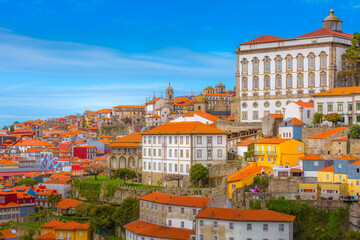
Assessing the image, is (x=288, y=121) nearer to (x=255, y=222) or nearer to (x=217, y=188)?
(x=217, y=188)

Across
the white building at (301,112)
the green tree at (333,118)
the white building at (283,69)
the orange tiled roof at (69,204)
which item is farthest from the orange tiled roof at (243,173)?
the orange tiled roof at (69,204)

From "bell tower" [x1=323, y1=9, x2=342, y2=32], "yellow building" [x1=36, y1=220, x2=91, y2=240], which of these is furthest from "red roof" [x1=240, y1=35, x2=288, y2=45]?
"yellow building" [x1=36, y1=220, x2=91, y2=240]

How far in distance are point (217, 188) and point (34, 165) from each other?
2605 inches

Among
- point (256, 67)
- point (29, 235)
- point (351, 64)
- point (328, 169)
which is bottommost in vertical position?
point (29, 235)

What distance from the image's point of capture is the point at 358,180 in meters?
36.3

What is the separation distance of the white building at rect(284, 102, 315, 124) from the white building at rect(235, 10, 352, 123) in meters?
5.93

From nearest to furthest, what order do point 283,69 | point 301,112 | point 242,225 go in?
1. point 242,225
2. point 301,112
3. point 283,69

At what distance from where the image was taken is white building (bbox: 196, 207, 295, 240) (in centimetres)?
3362

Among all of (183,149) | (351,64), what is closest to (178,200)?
(183,149)

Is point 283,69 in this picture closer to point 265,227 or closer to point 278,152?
point 278,152

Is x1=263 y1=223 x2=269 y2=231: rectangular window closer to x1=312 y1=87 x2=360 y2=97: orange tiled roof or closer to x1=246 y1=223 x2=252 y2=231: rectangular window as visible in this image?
x1=246 y1=223 x2=252 y2=231: rectangular window

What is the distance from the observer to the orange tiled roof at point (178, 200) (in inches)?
1524

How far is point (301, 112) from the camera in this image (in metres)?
51.7

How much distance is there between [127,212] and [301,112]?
20.4 m
